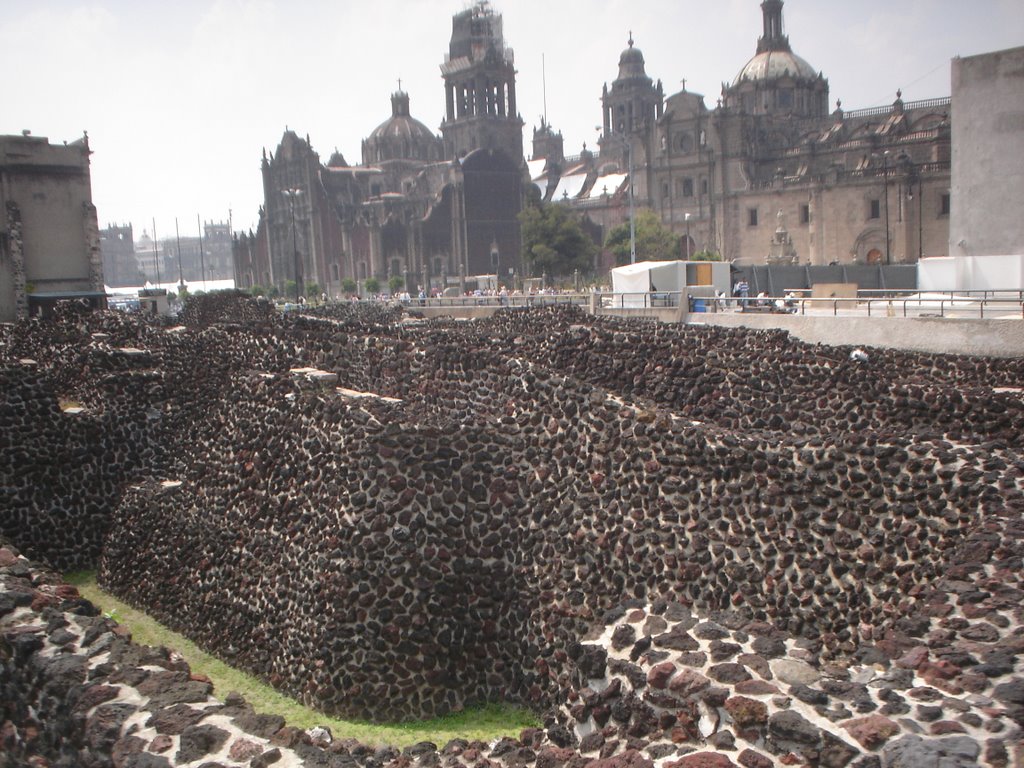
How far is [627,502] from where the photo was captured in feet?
33.5

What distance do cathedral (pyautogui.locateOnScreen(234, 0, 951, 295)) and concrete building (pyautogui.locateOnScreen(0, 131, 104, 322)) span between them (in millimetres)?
29212

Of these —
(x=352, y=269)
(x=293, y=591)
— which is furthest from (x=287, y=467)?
(x=352, y=269)

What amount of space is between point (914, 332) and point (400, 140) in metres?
75.8

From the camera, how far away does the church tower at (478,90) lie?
286ft

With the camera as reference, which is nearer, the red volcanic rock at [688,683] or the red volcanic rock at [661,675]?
the red volcanic rock at [688,683]

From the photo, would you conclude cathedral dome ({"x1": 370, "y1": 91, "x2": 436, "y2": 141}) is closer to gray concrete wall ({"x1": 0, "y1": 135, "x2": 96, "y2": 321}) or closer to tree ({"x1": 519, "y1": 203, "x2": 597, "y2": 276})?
tree ({"x1": 519, "y1": 203, "x2": 597, "y2": 276})

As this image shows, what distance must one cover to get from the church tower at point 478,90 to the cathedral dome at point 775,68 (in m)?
20.3

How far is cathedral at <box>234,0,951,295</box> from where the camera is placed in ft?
197

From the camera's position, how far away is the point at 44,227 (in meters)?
42.8

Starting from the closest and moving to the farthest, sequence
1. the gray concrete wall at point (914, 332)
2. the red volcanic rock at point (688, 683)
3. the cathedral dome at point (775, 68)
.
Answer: the red volcanic rock at point (688, 683)
the gray concrete wall at point (914, 332)
the cathedral dome at point (775, 68)

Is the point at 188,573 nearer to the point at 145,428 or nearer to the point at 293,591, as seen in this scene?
the point at 293,591

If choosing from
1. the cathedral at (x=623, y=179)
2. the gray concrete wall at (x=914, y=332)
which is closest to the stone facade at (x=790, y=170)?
the cathedral at (x=623, y=179)

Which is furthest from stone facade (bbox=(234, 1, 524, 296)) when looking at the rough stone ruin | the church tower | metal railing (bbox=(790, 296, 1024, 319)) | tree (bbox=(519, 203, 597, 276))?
the rough stone ruin

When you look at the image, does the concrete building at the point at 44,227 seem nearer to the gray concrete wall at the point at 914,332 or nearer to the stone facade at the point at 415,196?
the gray concrete wall at the point at 914,332
